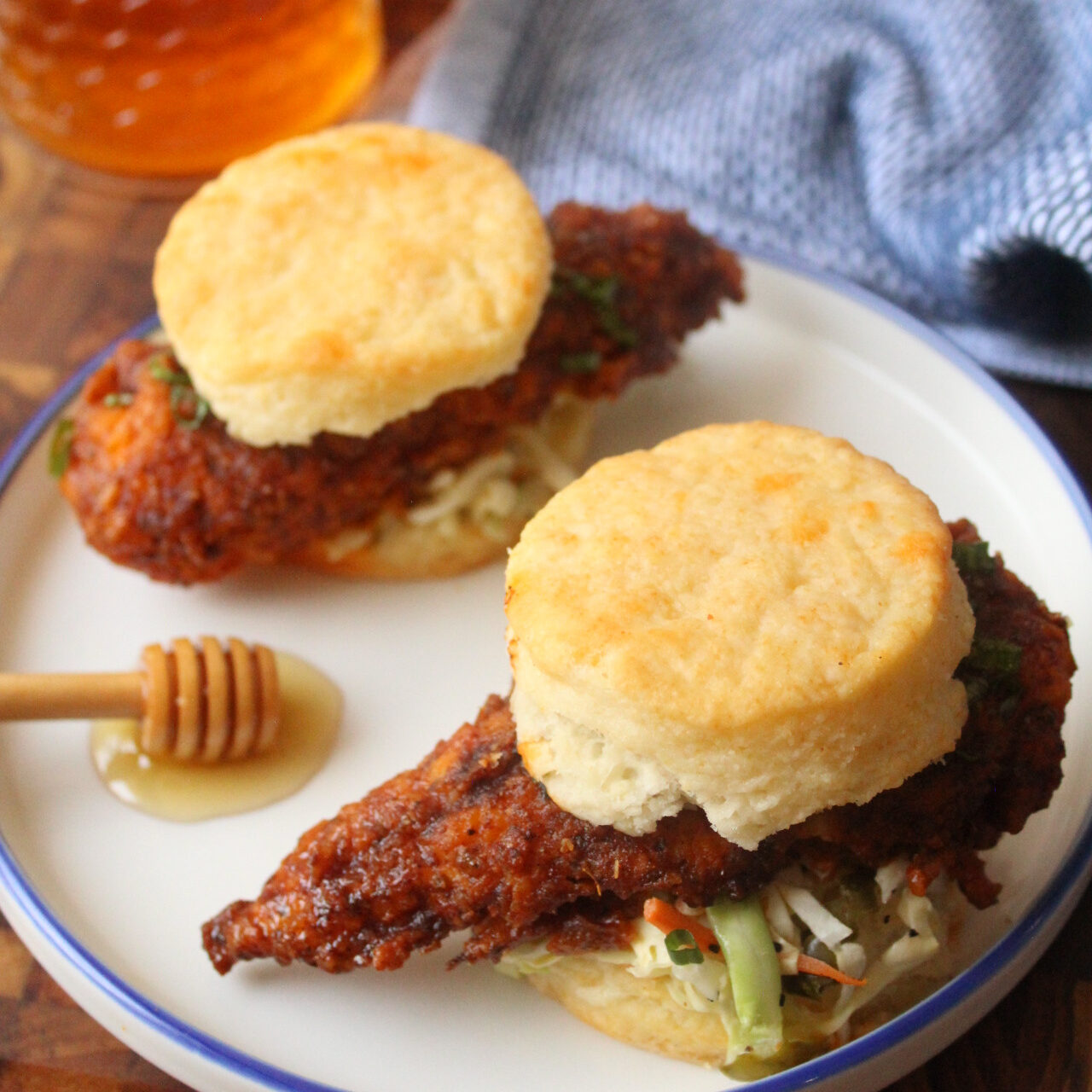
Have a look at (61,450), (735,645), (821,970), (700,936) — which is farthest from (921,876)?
(61,450)

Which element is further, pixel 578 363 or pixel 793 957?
pixel 578 363

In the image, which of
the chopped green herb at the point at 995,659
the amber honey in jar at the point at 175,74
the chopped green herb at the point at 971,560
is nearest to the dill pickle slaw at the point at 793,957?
the chopped green herb at the point at 995,659

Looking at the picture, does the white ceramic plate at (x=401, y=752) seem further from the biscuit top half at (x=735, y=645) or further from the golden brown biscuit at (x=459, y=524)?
the biscuit top half at (x=735, y=645)

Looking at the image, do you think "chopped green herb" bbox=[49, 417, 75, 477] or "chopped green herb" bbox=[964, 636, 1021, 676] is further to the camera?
"chopped green herb" bbox=[49, 417, 75, 477]

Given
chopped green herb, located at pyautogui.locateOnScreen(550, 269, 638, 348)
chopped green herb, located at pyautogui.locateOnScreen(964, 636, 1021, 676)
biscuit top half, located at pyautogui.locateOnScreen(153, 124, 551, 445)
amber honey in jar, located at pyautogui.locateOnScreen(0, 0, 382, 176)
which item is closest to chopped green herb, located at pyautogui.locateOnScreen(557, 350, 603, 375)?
chopped green herb, located at pyautogui.locateOnScreen(550, 269, 638, 348)

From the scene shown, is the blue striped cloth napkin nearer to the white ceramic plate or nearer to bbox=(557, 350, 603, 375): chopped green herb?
the white ceramic plate

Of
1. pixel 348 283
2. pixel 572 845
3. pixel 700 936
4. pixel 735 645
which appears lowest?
pixel 700 936

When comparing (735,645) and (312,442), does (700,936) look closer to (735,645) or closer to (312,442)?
(735,645)
